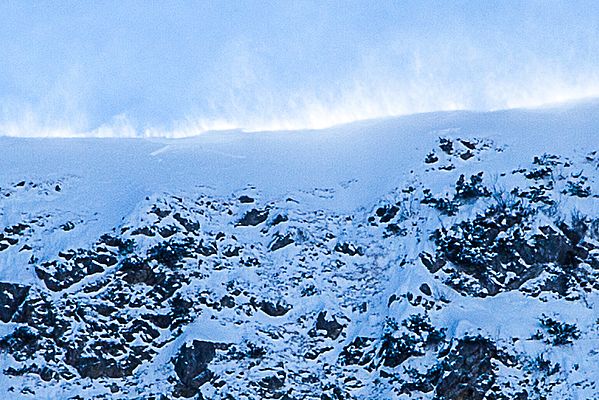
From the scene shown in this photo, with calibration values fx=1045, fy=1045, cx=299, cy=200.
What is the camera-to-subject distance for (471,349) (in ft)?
149

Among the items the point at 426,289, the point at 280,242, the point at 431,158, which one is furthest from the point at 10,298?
the point at 431,158

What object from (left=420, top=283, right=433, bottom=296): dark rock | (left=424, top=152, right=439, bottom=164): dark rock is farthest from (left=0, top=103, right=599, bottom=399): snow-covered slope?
(left=424, top=152, right=439, bottom=164): dark rock

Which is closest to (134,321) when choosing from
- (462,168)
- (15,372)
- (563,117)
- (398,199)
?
(15,372)

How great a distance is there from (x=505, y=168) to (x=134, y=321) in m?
21.0

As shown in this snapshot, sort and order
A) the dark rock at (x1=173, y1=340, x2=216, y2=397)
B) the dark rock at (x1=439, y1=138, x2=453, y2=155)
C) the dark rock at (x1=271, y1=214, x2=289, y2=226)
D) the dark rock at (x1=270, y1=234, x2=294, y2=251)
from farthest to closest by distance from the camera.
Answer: the dark rock at (x1=439, y1=138, x2=453, y2=155)
the dark rock at (x1=271, y1=214, x2=289, y2=226)
the dark rock at (x1=270, y1=234, x2=294, y2=251)
the dark rock at (x1=173, y1=340, x2=216, y2=397)

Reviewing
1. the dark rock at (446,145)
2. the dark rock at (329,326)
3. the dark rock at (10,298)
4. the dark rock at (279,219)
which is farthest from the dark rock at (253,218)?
the dark rock at (10,298)

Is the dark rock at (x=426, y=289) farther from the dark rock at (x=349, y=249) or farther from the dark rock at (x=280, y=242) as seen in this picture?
the dark rock at (x=280, y=242)

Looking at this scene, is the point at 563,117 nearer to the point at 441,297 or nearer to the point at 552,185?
the point at 552,185

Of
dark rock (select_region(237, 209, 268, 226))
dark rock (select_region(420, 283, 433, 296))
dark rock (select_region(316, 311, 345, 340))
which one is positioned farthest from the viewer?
dark rock (select_region(237, 209, 268, 226))

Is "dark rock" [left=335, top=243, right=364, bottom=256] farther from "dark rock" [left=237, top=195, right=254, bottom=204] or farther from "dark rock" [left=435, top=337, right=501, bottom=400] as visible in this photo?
"dark rock" [left=435, top=337, right=501, bottom=400]

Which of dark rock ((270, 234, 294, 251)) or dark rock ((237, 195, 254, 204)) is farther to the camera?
dark rock ((237, 195, 254, 204))

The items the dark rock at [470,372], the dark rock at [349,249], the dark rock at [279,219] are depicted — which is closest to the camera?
the dark rock at [470,372]

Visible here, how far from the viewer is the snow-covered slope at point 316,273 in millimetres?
45344

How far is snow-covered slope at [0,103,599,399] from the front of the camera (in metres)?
45.3
